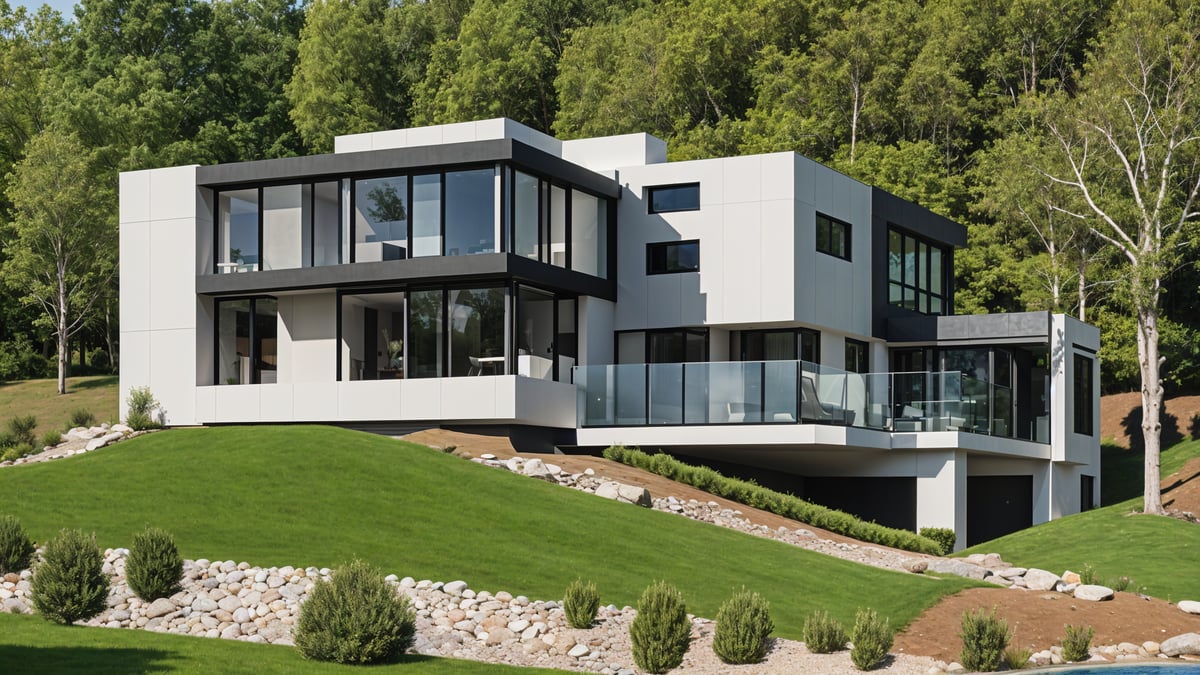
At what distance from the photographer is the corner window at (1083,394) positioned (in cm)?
3800

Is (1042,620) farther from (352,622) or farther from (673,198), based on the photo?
(673,198)

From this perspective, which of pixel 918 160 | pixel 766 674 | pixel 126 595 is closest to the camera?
pixel 766 674

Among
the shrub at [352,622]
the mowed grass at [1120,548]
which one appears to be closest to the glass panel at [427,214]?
the mowed grass at [1120,548]

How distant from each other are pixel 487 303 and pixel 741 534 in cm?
974

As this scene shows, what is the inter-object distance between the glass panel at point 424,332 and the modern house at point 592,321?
0.06 m

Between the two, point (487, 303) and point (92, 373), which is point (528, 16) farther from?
point (487, 303)

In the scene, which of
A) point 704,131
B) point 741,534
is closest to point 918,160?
point 704,131

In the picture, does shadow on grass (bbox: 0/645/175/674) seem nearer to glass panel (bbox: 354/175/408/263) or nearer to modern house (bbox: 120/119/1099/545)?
modern house (bbox: 120/119/1099/545)

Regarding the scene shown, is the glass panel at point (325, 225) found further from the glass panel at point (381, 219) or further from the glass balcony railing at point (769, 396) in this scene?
the glass balcony railing at point (769, 396)

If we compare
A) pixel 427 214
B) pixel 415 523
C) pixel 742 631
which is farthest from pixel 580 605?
pixel 427 214

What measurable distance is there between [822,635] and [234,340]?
21482 millimetres

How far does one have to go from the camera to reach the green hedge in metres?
28.1

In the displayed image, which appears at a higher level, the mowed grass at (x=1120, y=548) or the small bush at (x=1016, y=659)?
the small bush at (x=1016, y=659)

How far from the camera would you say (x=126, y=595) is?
54.6 feet
